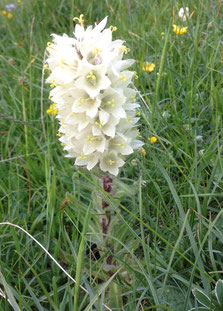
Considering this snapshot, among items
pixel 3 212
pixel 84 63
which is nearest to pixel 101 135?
pixel 84 63

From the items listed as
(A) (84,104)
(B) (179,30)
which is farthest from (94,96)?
(B) (179,30)

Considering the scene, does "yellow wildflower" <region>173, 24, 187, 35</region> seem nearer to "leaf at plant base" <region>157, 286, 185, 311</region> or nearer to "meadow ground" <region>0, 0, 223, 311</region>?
"meadow ground" <region>0, 0, 223, 311</region>

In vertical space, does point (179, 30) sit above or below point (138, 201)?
above

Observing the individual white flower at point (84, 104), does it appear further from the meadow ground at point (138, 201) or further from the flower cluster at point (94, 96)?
the meadow ground at point (138, 201)

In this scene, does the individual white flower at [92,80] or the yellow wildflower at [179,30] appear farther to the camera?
the yellow wildflower at [179,30]

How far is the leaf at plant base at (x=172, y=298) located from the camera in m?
1.63

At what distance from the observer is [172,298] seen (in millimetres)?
1663

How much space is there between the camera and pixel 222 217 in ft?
6.28

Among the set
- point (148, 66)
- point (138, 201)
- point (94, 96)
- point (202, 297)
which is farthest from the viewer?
point (148, 66)

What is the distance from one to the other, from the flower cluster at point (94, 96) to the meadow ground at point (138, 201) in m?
0.17

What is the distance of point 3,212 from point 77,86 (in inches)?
42.8

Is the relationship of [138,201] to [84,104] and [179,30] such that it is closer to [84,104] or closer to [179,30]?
[84,104]

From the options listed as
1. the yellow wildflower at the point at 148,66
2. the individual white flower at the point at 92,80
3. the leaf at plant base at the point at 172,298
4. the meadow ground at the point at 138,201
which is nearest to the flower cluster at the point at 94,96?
the individual white flower at the point at 92,80

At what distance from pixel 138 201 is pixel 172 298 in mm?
604
